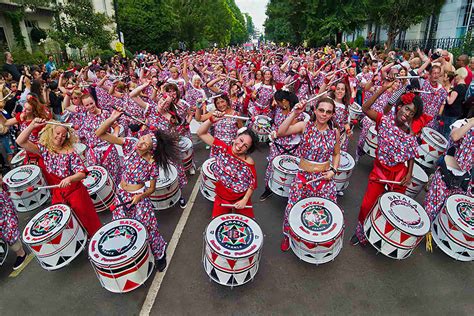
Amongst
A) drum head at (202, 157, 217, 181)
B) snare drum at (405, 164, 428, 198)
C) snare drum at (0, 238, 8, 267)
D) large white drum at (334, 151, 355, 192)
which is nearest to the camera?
snare drum at (0, 238, 8, 267)

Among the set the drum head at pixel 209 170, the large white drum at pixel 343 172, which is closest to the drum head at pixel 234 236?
the drum head at pixel 209 170

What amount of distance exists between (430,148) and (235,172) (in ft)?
14.1

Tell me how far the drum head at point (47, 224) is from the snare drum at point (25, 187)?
1723mm

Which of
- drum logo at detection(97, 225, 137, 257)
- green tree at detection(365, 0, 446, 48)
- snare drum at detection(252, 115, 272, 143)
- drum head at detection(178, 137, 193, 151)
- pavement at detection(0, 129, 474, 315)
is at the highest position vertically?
green tree at detection(365, 0, 446, 48)

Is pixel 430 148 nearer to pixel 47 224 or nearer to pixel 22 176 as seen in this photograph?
pixel 47 224

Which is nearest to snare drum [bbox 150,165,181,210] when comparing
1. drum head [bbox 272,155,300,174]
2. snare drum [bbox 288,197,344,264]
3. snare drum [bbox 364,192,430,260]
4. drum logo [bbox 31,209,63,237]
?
drum logo [bbox 31,209,63,237]

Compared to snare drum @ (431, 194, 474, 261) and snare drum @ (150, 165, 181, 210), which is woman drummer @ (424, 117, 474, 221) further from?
snare drum @ (150, 165, 181, 210)

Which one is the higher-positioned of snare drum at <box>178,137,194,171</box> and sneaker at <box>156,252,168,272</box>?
snare drum at <box>178,137,194,171</box>

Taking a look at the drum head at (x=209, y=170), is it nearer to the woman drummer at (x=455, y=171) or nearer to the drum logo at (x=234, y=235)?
the drum logo at (x=234, y=235)

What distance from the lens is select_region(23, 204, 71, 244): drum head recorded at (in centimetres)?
349

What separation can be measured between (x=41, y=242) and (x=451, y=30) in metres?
28.8

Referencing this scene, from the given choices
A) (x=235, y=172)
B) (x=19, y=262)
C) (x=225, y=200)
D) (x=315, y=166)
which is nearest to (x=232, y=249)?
(x=225, y=200)

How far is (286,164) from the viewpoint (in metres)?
5.36

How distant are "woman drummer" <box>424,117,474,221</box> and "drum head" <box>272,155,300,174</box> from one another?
2.07m
